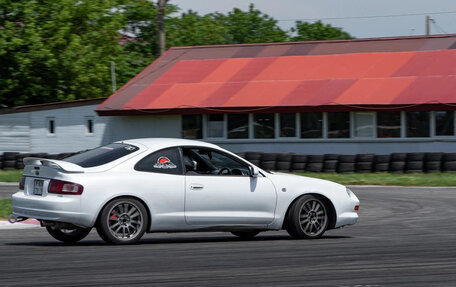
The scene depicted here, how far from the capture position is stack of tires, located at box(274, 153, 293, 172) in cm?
2948

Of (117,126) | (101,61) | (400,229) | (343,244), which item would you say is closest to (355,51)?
(117,126)

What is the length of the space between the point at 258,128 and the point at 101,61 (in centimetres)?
1401

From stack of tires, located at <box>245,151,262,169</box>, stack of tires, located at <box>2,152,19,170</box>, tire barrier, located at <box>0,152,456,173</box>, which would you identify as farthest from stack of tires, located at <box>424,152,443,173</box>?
stack of tires, located at <box>2,152,19,170</box>

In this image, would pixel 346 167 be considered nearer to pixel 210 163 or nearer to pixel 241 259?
pixel 210 163

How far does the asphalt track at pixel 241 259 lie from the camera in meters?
8.06

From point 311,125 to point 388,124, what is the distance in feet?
9.91

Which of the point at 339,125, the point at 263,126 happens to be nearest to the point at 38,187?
the point at 339,125

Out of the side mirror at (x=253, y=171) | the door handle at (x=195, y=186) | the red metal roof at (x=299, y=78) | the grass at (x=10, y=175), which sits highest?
the red metal roof at (x=299, y=78)

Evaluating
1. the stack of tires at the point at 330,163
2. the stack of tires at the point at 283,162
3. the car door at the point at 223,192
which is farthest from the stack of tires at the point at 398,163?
the car door at the point at 223,192

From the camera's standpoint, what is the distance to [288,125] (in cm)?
3425

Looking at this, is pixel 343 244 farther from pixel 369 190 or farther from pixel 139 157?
pixel 369 190

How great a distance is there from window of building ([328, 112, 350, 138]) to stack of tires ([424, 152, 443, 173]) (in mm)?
5607

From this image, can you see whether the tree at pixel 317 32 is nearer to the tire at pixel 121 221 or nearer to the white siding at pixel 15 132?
the white siding at pixel 15 132

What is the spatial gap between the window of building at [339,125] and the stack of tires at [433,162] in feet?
18.4
